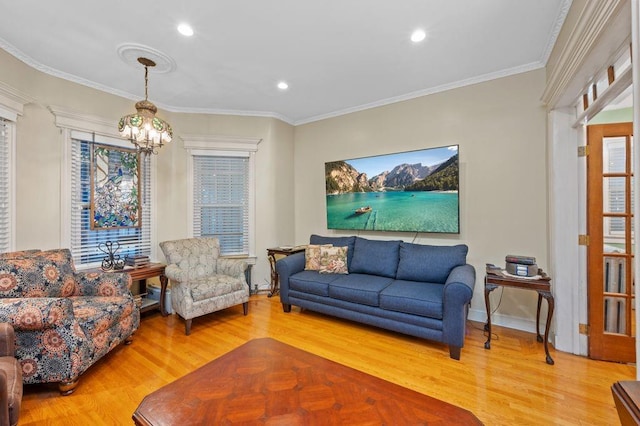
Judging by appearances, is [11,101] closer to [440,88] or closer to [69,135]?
[69,135]

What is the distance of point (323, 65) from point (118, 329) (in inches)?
126

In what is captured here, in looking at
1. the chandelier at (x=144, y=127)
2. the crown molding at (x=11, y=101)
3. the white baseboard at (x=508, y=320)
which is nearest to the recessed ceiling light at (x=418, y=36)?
the chandelier at (x=144, y=127)

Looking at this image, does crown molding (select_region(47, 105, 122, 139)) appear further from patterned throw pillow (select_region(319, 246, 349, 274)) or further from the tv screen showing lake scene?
patterned throw pillow (select_region(319, 246, 349, 274))

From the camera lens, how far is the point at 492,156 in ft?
9.99

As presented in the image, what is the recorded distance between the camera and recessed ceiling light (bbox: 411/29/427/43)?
2.32 m

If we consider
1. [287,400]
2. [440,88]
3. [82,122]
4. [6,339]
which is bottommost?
[287,400]

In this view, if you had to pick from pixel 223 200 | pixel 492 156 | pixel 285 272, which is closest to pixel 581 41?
pixel 492 156

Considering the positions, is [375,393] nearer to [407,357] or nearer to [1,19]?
[407,357]

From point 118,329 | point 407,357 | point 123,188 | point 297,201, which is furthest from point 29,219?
point 407,357

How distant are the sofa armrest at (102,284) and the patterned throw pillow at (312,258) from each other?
198 centimetres

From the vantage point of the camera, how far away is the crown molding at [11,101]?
246 centimetres

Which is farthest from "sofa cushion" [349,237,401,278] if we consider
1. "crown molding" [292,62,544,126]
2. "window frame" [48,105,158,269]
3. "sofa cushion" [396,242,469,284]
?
"window frame" [48,105,158,269]

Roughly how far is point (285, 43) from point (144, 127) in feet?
5.17

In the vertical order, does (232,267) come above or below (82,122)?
below
